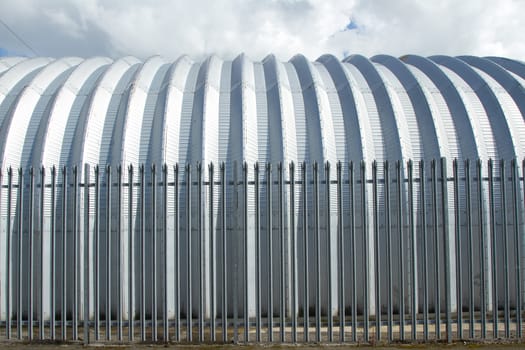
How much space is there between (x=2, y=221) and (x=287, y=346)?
20.7ft

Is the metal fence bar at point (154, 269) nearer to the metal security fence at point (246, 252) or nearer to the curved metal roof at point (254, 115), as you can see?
the metal security fence at point (246, 252)

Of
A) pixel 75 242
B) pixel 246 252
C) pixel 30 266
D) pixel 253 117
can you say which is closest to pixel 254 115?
pixel 253 117

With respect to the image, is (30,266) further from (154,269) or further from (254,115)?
(254,115)

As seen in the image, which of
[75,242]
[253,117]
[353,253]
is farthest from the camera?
[253,117]

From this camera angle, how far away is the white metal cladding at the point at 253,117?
10.3 metres

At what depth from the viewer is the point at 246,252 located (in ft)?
26.6

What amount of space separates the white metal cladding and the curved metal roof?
0.03m

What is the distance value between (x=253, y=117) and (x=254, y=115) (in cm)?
10

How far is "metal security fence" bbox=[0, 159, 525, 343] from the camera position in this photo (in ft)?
26.2

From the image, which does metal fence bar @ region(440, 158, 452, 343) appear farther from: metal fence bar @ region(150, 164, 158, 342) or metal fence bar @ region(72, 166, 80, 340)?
metal fence bar @ region(72, 166, 80, 340)

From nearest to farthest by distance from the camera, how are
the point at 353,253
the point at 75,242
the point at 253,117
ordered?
the point at 353,253 → the point at 75,242 → the point at 253,117

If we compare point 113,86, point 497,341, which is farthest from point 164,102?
point 497,341

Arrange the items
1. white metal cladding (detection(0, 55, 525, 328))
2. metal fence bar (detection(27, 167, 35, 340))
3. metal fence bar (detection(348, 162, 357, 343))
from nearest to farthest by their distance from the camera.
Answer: metal fence bar (detection(348, 162, 357, 343))
metal fence bar (detection(27, 167, 35, 340))
white metal cladding (detection(0, 55, 525, 328))

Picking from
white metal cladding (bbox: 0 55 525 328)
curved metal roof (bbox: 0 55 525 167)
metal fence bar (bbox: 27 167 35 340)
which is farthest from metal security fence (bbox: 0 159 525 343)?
curved metal roof (bbox: 0 55 525 167)
